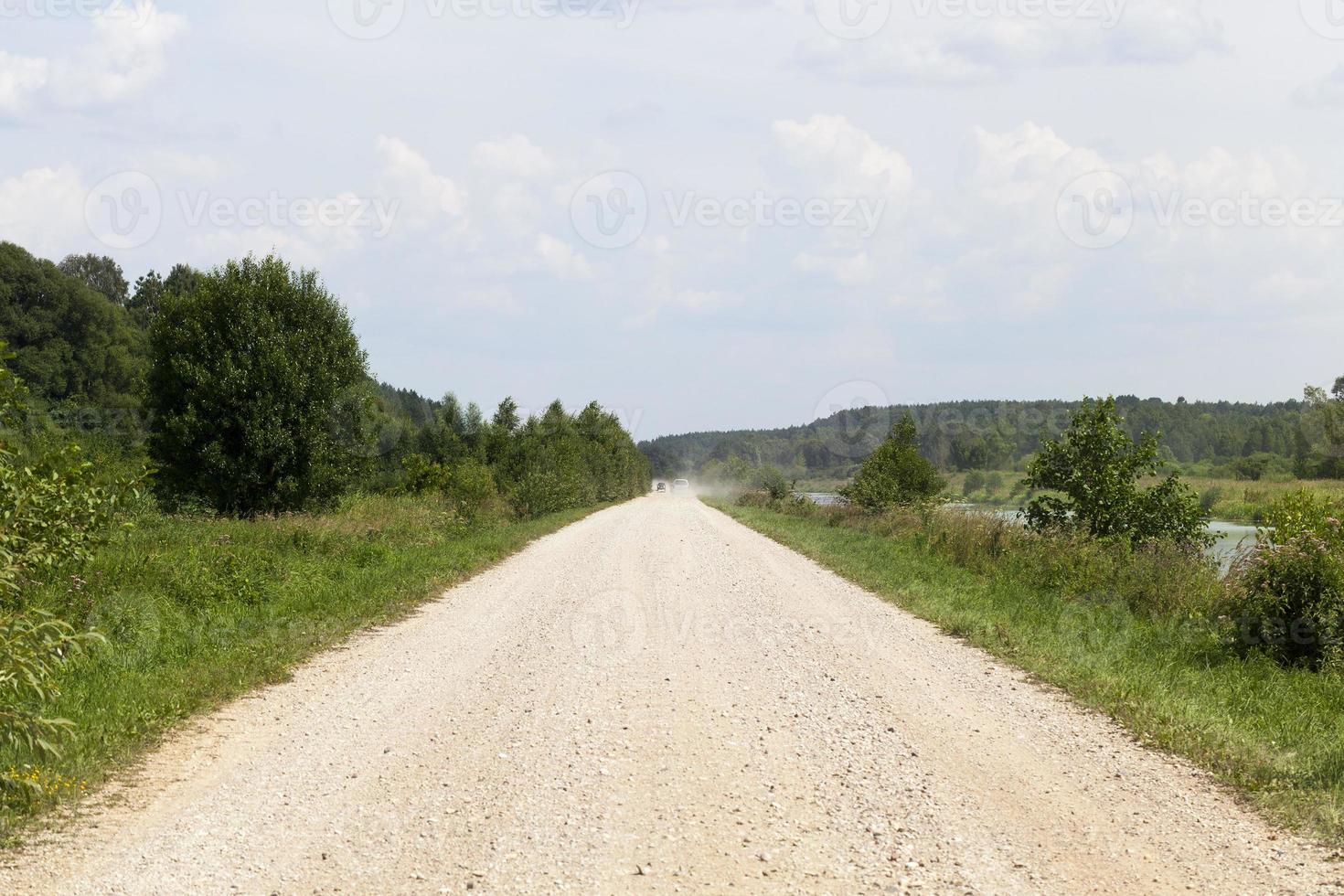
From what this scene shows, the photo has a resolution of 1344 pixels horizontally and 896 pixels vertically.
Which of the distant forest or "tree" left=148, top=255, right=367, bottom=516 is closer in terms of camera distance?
"tree" left=148, top=255, right=367, bottom=516

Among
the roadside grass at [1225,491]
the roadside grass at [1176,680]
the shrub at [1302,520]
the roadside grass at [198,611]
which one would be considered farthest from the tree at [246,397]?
the roadside grass at [1225,491]

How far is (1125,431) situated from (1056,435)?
1.36 meters

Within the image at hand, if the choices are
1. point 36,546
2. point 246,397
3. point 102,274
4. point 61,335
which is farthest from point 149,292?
point 36,546

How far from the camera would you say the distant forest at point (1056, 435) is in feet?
173

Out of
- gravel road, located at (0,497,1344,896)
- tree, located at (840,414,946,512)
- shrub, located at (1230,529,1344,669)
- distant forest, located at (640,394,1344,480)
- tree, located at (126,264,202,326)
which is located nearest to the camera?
gravel road, located at (0,497,1344,896)

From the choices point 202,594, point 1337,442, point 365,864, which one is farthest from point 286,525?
point 1337,442

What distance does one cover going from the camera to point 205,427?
23547mm

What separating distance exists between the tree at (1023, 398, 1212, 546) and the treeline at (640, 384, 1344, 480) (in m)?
0.46

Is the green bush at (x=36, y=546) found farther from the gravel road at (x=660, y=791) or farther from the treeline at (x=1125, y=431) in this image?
the treeline at (x=1125, y=431)

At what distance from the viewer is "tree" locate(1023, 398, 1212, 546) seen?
17.8 m

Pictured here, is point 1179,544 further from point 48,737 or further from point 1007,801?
point 48,737

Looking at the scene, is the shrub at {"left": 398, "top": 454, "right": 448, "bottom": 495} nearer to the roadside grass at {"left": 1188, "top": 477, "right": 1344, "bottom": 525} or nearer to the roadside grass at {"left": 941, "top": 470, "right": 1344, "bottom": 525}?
the roadside grass at {"left": 941, "top": 470, "right": 1344, "bottom": 525}

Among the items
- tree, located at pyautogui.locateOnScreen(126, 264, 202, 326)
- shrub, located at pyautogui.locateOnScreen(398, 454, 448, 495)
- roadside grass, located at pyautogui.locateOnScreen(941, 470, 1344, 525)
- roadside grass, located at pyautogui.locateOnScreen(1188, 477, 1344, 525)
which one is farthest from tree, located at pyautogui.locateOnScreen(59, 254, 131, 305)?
roadside grass, located at pyautogui.locateOnScreen(1188, 477, 1344, 525)

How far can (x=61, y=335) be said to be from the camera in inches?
2635
